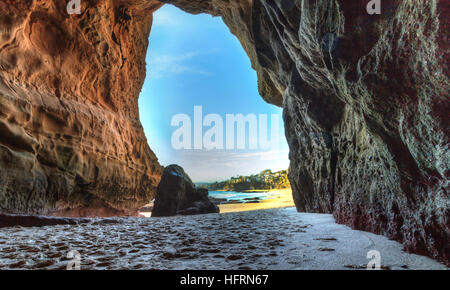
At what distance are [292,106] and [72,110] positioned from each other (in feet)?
26.5

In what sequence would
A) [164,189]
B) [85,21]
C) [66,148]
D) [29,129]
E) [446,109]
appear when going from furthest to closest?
[164,189]
[85,21]
[66,148]
[29,129]
[446,109]

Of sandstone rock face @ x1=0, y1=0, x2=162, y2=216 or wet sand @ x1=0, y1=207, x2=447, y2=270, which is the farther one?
sandstone rock face @ x1=0, y1=0, x2=162, y2=216

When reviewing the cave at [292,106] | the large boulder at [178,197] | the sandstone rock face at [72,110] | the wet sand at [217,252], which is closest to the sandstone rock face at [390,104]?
the cave at [292,106]

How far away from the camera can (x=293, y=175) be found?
26.0 ft

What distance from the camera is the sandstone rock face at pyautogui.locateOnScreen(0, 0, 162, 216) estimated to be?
617cm

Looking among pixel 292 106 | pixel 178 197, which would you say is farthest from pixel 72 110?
pixel 292 106

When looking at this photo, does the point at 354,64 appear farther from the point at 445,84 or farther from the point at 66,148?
the point at 66,148

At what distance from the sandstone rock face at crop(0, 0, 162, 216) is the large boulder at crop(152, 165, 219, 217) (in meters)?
1.06

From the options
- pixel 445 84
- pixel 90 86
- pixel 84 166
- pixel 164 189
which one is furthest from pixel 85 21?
pixel 445 84

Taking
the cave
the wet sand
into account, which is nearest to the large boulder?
the cave

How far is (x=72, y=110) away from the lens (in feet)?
27.1

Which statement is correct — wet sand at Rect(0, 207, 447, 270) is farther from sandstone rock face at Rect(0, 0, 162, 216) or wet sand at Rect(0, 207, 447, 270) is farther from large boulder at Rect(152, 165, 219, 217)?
large boulder at Rect(152, 165, 219, 217)

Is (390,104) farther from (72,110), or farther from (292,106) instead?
(72,110)

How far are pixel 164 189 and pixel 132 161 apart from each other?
2401 millimetres
